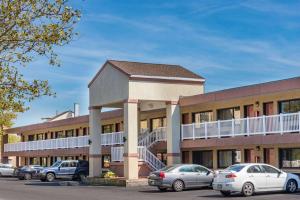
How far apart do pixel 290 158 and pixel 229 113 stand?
18.9 feet

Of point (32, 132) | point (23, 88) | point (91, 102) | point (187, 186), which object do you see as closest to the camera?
point (23, 88)

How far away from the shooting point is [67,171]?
144ft

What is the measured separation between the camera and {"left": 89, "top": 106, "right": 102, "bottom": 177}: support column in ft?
135

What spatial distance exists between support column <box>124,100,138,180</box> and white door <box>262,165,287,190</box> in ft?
41.5

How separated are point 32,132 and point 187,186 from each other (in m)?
41.0

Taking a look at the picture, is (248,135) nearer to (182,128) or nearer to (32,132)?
(182,128)

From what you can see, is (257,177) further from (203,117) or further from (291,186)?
(203,117)

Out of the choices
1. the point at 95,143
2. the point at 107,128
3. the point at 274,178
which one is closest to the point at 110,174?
the point at 95,143

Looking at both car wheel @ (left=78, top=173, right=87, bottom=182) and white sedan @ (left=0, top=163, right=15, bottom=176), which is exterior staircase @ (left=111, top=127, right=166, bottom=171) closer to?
car wheel @ (left=78, top=173, right=87, bottom=182)

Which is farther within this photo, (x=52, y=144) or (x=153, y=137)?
(x=52, y=144)

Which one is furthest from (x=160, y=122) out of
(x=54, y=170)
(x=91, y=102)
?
(x=54, y=170)

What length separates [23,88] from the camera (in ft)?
56.8

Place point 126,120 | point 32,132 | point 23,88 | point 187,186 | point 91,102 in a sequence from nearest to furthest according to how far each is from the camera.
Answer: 1. point 23,88
2. point 187,186
3. point 126,120
4. point 91,102
5. point 32,132

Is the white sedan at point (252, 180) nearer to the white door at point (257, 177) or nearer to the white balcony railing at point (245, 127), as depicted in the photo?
the white door at point (257, 177)
